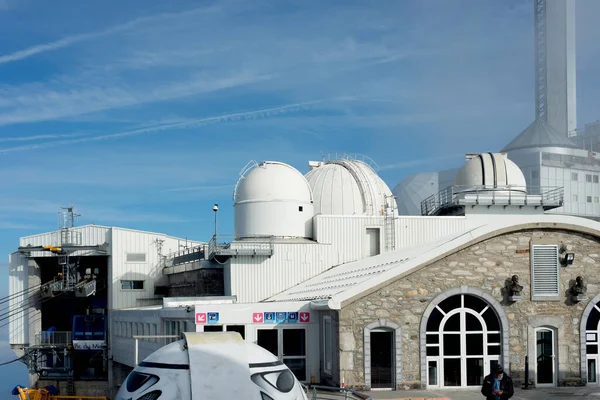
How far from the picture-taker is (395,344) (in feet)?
75.1

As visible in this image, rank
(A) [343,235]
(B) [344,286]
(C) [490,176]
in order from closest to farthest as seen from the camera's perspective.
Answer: (B) [344,286] < (A) [343,235] < (C) [490,176]

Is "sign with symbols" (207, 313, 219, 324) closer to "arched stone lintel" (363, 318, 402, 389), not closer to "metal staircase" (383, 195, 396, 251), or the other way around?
"arched stone lintel" (363, 318, 402, 389)

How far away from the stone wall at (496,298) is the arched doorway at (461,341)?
42cm

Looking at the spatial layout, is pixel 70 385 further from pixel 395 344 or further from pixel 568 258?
pixel 568 258

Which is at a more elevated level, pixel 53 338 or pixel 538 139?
pixel 538 139

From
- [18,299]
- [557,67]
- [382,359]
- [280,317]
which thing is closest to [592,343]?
[382,359]

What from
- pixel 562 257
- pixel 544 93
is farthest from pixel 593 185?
pixel 562 257

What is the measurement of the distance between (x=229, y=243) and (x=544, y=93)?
9726cm

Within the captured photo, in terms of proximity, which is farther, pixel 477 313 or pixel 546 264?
pixel 546 264

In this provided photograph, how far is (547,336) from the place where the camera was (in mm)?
23938

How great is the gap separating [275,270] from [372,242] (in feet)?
19.5

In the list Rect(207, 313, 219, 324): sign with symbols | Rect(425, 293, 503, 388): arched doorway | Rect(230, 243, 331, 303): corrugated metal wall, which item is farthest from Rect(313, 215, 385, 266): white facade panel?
Rect(425, 293, 503, 388): arched doorway

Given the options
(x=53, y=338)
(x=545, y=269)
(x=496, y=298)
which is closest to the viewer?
(x=496, y=298)

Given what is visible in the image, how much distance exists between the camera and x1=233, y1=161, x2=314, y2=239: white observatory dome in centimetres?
3856
